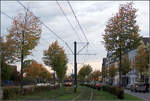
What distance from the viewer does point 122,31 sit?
92.6 ft

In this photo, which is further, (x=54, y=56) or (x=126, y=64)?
(x=126, y=64)

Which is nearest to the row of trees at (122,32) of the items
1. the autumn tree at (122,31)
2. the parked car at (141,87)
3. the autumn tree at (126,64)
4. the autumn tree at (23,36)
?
the autumn tree at (122,31)

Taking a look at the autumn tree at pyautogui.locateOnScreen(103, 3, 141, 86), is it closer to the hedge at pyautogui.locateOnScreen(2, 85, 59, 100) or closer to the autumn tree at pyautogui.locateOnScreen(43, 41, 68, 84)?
the hedge at pyautogui.locateOnScreen(2, 85, 59, 100)

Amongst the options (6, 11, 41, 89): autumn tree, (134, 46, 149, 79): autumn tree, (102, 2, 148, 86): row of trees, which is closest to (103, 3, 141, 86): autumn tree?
(102, 2, 148, 86): row of trees

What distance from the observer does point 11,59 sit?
32062 mm

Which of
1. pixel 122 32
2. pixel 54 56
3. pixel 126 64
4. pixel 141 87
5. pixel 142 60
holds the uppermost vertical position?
pixel 122 32

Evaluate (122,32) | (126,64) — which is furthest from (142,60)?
(122,32)

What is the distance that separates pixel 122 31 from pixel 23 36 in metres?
10.5

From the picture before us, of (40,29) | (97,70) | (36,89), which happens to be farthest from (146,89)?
(97,70)

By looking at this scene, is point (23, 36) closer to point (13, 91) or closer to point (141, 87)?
point (13, 91)

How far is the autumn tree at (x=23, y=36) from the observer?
30938 mm

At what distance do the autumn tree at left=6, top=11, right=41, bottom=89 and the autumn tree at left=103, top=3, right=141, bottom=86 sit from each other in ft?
25.7

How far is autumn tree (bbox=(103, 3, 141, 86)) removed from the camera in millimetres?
28281

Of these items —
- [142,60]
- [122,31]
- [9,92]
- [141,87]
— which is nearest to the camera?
[9,92]
